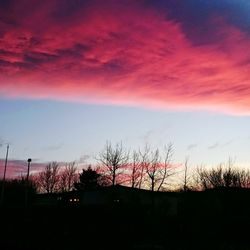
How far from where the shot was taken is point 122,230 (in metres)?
30.9

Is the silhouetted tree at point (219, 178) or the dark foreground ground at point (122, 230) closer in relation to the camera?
the dark foreground ground at point (122, 230)

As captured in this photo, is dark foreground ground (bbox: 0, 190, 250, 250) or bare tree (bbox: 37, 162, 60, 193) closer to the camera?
dark foreground ground (bbox: 0, 190, 250, 250)

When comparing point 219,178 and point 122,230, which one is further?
point 219,178

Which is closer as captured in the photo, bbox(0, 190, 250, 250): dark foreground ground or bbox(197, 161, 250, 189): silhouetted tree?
bbox(0, 190, 250, 250): dark foreground ground

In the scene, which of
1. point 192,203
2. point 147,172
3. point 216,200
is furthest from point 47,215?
point 147,172

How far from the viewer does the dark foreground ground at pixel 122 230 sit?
28078 millimetres

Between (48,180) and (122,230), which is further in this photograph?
(48,180)

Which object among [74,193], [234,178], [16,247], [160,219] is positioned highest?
[234,178]

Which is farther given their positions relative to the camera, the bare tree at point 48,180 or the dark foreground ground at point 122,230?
the bare tree at point 48,180

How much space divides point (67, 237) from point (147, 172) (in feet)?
95.8

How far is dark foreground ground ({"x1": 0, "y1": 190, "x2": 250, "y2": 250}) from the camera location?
28.1m

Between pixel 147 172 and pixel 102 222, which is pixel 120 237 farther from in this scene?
pixel 147 172

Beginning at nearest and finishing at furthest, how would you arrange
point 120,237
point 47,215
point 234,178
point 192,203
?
point 120,237 → point 47,215 → point 192,203 → point 234,178

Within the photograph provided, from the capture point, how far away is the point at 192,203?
1794 inches
